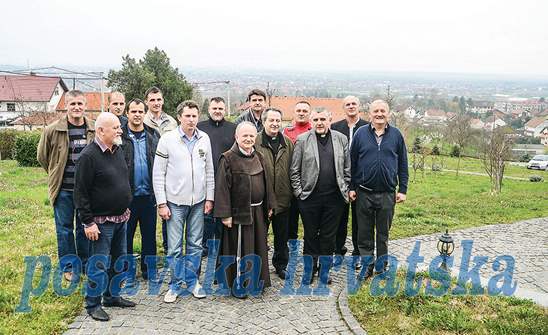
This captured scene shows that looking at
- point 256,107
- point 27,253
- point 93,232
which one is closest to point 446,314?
point 256,107

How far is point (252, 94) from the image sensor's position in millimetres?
6262

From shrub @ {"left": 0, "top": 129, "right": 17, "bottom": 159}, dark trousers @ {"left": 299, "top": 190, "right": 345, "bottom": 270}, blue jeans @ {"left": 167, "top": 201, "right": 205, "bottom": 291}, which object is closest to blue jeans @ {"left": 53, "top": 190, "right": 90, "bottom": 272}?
blue jeans @ {"left": 167, "top": 201, "right": 205, "bottom": 291}

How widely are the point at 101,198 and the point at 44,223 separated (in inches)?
170

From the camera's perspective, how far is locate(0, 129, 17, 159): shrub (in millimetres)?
19234

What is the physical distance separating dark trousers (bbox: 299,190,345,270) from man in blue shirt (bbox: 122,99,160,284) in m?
1.85

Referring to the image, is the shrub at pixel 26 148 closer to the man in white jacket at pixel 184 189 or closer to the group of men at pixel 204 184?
the group of men at pixel 204 184

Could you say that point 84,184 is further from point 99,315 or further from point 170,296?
point 170,296

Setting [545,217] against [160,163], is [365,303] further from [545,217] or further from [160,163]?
[545,217]

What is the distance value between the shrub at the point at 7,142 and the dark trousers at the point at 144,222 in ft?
54.1

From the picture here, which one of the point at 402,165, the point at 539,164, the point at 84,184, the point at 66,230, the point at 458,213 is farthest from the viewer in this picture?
the point at 539,164

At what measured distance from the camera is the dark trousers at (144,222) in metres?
5.40

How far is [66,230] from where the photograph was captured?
5316 millimetres

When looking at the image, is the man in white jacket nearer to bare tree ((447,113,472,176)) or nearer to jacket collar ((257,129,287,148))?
jacket collar ((257,129,287,148))

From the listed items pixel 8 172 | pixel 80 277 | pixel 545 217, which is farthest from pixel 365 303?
pixel 8 172
